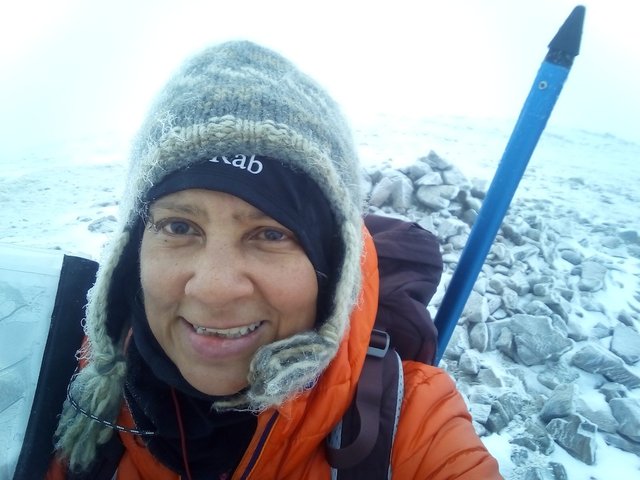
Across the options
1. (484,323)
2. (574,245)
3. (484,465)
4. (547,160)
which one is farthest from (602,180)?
(484,465)

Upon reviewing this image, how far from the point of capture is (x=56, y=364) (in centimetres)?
128

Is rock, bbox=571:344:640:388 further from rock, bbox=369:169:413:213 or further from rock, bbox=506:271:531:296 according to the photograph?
rock, bbox=369:169:413:213

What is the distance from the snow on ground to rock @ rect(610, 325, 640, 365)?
219 millimetres

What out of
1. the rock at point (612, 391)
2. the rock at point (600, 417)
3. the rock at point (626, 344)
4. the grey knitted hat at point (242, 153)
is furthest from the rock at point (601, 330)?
the grey knitted hat at point (242, 153)

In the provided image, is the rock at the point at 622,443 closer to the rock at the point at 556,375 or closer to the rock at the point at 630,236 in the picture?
the rock at the point at 556,375

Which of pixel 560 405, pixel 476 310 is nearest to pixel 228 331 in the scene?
pixel 560 405

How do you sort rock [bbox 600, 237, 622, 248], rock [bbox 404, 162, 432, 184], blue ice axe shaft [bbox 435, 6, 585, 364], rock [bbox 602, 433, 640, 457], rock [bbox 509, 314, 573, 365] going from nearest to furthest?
1. blue ice axe shaft [bbox 435, 6, 585, 364]
2. rock [bbox 602, 433, 640, 457]
3. rock [bbox 509, 314, 573, 365]
4. rock [bbox 600, 237, 622, 248]
5. rock [bbox 404, 162, 432, 184]

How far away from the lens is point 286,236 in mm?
1117

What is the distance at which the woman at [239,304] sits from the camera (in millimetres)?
1074

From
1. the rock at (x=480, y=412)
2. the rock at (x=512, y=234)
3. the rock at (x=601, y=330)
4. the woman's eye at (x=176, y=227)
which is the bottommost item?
the rock at (x=480, y=412)

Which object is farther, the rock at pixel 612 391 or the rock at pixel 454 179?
the rock at pixel 454 179

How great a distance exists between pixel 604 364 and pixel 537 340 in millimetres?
454

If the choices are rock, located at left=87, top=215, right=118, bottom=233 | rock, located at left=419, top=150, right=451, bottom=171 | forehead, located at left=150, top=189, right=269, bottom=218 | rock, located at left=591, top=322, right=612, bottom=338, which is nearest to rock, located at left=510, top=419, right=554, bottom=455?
rock, located at left=591, top=322, right=612, bottom=338

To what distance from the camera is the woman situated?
1.07 m
